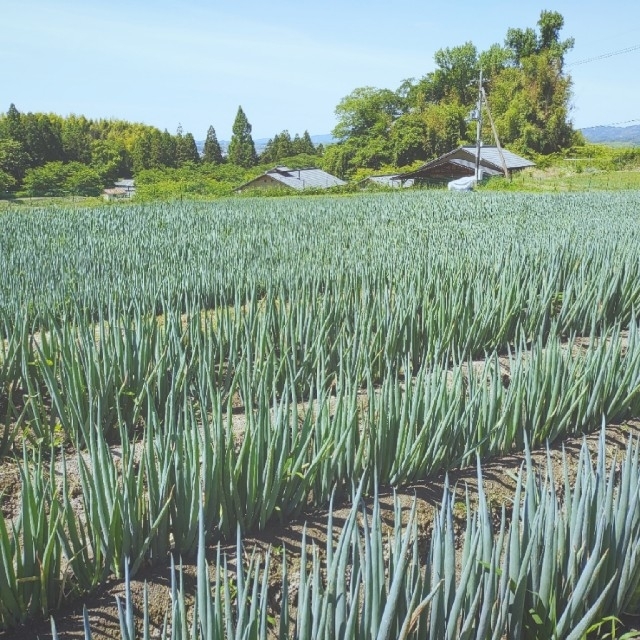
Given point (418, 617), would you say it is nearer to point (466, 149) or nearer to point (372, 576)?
point (372, 576)

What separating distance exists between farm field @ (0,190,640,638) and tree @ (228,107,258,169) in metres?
72.0

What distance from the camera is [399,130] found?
5534cm

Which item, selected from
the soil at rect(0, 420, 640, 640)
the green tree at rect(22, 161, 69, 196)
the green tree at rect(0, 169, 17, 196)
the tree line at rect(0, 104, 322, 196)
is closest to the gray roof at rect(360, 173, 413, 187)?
the tree line at rect(0, 104, 322, 196)

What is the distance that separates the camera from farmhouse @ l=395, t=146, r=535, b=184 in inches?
1658

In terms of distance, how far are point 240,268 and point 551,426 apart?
3.71 m

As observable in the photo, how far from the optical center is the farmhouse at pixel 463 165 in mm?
42125

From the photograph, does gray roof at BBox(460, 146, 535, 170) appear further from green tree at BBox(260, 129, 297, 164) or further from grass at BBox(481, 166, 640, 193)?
green tree at BBox(260, 129, 297, 164)

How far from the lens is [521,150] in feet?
161

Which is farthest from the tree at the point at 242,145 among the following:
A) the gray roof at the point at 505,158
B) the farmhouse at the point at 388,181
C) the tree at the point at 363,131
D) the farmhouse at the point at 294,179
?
the gray roof at the point at 505,158

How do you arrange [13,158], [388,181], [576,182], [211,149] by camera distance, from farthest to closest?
[211,149] → [13,158] → [388,181] → [576,182]

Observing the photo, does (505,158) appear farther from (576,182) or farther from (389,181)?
(576,182)

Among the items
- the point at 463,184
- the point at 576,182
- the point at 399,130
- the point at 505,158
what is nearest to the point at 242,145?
the point at 399,130

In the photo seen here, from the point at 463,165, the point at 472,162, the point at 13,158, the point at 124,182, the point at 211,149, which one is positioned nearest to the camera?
the point at 463,165

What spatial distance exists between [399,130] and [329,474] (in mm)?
55682
